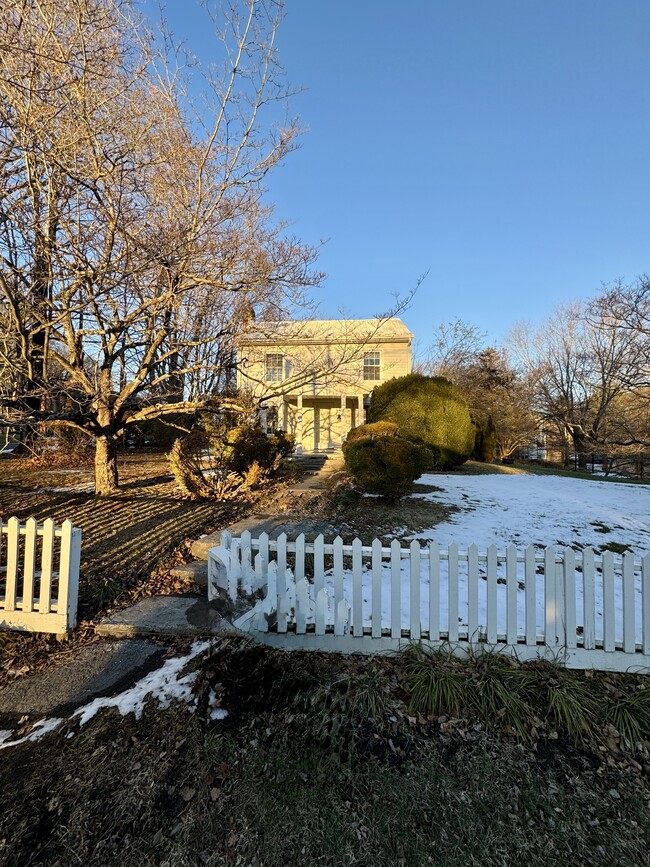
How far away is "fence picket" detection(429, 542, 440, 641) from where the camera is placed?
2869mm

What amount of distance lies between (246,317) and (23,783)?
24.8 ft

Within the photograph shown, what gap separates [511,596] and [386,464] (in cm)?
371

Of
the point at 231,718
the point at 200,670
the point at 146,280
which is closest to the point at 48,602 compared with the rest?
the point at 200,670

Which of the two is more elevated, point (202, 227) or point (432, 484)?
point (202, 227)

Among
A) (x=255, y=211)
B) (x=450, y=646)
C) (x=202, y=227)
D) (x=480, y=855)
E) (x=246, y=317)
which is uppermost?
(x=255, y=211)

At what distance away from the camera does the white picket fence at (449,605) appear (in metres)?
2.79

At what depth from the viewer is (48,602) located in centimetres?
318

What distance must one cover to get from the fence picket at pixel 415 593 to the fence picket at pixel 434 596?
0.10 meters

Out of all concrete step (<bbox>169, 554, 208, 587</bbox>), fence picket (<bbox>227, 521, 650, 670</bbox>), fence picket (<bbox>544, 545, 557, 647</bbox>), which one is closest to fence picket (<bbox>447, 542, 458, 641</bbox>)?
fence picket (<bbox>227, 521, 650, 670</bbox>)

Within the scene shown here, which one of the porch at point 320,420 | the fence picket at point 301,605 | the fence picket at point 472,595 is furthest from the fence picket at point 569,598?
the porch at point 320,420

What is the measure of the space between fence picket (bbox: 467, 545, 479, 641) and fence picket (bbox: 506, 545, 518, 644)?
226mm

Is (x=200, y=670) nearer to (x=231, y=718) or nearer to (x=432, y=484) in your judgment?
(x=231, y=718)

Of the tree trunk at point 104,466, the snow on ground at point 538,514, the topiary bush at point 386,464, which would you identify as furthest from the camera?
the tree trunk at point 104,466

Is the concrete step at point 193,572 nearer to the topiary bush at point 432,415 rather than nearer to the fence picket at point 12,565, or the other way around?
the fence picket at point 12,565
